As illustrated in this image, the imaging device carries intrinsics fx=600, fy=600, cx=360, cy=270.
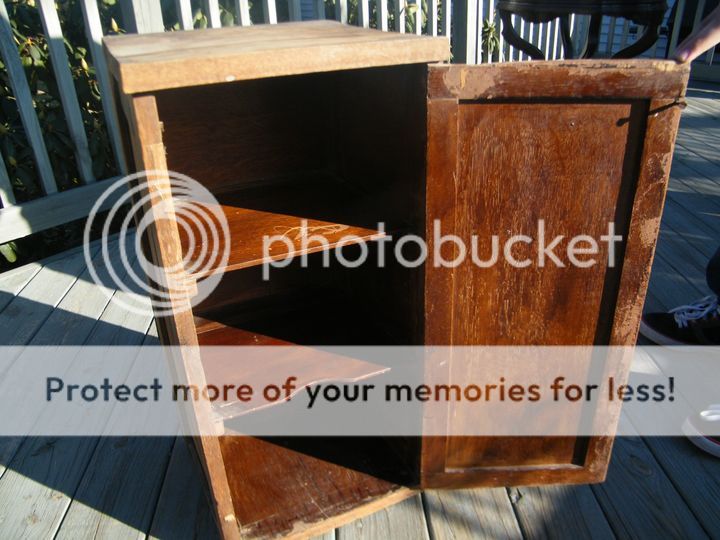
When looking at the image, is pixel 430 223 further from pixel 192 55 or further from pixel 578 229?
pixel 192 55

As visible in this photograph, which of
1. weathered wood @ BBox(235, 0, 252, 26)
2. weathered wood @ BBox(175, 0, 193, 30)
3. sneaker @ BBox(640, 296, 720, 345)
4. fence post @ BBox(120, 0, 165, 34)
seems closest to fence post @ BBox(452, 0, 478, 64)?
weathered wood @ BBox(235, 0, 252, 26)

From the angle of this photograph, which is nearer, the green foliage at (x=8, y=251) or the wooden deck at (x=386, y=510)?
the wooden deck at (x=386, y=510)

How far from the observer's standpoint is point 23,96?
8.25 ft

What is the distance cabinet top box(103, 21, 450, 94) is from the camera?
0.89 m

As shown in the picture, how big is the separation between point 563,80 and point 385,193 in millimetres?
459

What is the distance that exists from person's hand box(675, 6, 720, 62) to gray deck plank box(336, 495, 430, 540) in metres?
1.16

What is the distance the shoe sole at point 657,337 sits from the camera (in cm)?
209

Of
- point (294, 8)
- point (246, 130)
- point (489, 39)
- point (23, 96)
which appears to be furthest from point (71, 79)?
point (489, 39)

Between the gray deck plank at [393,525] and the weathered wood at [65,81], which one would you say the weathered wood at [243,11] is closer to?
the weathered wood at [65,81]

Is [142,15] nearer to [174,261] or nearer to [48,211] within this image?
[48,211]

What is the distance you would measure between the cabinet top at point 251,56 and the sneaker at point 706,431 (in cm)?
127

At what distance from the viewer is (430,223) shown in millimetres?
1174

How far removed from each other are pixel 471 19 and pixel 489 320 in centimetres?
224

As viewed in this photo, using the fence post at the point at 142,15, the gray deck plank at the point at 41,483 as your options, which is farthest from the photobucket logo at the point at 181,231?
the fence post at the point at 142,15
